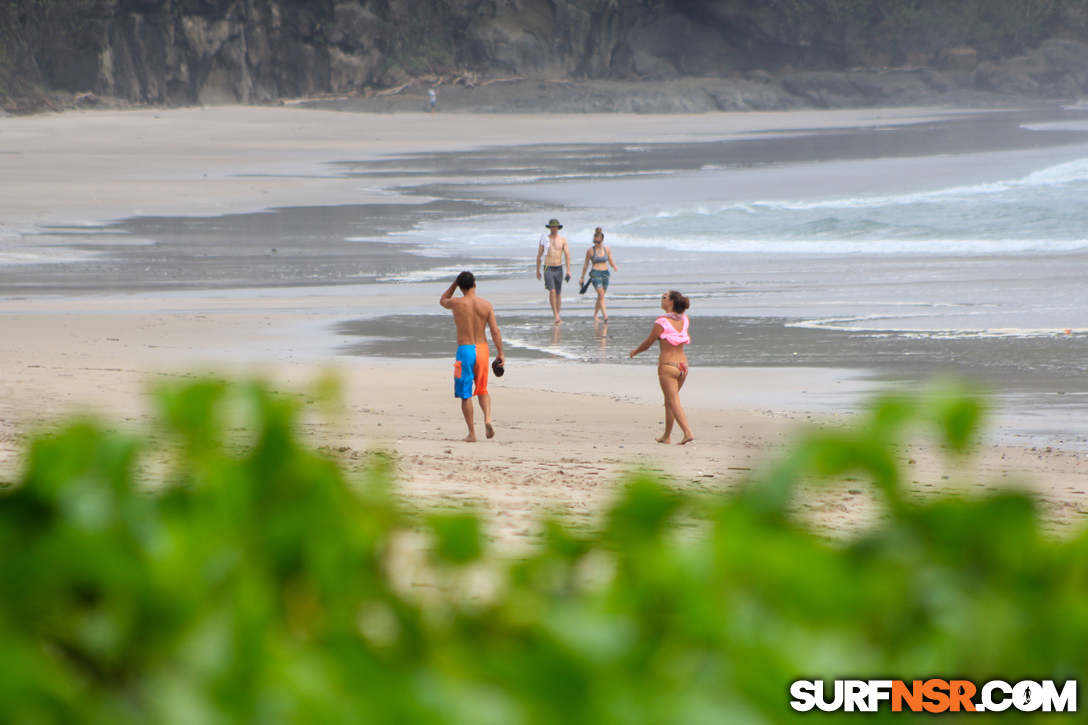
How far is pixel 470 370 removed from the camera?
31.7 feet

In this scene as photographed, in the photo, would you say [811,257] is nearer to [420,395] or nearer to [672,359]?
[420,395]

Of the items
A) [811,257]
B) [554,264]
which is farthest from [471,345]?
[811,257]

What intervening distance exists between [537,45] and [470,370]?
70777 millimetres

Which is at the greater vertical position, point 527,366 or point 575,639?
point 575,639

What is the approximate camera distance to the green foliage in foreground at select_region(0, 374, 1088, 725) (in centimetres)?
63

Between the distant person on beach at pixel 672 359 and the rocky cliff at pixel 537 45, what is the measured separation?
53557 millimetres

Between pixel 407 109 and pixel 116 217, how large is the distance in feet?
140

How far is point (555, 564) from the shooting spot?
82 centimetres

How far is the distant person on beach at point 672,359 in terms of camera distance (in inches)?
372

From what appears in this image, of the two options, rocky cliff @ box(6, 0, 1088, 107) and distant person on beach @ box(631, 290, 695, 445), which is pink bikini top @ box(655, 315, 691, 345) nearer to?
distant person on beach @ box(631, 290, 695, 445)

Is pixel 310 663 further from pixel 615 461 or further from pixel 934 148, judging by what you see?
pixel 934 148

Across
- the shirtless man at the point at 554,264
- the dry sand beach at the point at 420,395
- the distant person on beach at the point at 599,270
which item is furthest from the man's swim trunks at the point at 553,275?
the dry sand beach at the point at 420,395

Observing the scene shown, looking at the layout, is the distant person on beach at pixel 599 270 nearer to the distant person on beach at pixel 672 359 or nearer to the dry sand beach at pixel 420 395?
the dry sand beach at pixel 420 395

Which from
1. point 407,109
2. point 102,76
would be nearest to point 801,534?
point 102,76
